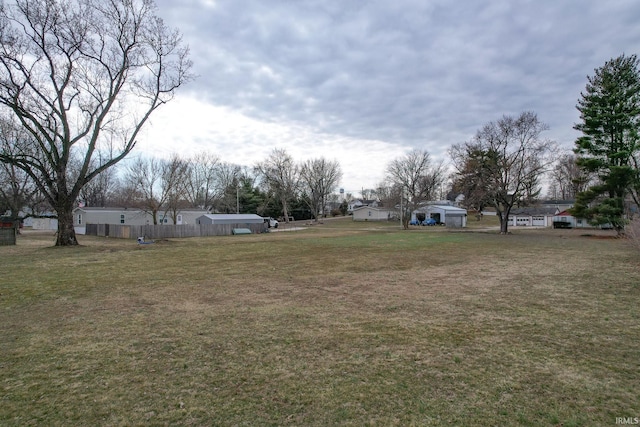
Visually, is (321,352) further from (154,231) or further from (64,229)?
(154,231)

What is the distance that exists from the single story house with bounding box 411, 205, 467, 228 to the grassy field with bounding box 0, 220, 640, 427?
44195 mm

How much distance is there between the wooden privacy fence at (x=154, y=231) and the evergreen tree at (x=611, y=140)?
115 feet

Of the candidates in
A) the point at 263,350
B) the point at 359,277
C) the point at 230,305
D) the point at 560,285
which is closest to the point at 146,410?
the point at 263,350

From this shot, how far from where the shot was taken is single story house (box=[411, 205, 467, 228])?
52.9 meters

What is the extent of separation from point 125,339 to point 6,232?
26642mm

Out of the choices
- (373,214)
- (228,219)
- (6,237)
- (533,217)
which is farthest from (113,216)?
(533,217)

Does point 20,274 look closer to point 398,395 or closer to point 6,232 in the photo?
point 398,395

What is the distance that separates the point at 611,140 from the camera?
27.7 m

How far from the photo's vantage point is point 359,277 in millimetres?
11148

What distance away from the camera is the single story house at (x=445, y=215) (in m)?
52.9

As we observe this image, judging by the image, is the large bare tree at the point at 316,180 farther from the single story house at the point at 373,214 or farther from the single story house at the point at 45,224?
the single story house at the point at 45,224

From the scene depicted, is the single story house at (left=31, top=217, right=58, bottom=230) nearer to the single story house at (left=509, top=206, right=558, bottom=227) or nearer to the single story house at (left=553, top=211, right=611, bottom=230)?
the single story house at (left=509, top=206, right=558, bottom=227)

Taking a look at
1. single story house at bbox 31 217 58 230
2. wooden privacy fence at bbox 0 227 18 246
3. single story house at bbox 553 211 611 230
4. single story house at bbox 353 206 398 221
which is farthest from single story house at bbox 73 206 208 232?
single story house at bbox 553 211 611 230

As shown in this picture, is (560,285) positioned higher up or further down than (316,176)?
further down
